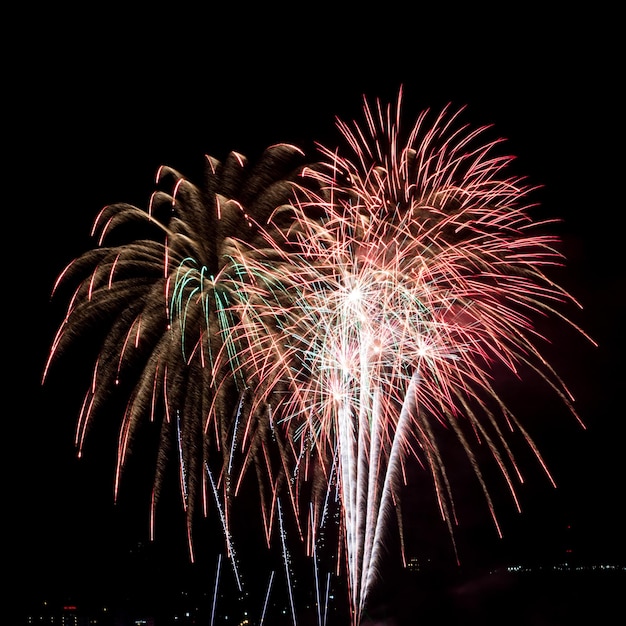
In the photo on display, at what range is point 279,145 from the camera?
11.2 meters

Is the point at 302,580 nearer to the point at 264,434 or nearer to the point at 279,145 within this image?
the point at 264,434

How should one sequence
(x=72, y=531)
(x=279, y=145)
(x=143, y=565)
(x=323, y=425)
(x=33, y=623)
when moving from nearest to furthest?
(x=279, y=145)
(x=323, y=425)
(x=33, y=623)
(x=72, y=531)
(x=143, y=565)

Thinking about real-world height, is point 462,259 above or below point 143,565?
below

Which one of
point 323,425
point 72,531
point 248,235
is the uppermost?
point 72,531

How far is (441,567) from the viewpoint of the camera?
94.4 feet

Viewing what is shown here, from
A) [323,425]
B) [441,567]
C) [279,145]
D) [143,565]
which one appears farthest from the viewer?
[143,565]

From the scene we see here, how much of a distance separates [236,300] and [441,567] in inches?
804

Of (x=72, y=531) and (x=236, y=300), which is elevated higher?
(x=72, y=531)

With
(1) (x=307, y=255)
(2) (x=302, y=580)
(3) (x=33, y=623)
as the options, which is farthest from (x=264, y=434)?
(2) (x=302, y=580)

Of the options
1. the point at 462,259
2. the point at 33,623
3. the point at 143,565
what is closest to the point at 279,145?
the point at 462,259

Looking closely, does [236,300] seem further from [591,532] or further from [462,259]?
[591,532]

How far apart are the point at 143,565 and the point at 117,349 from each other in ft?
91.2

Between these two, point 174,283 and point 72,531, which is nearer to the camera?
point 174,283

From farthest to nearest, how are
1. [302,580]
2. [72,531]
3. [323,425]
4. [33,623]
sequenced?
1. [302,580]
2. [72,531]
3. [33,623]
4. [323,425]
